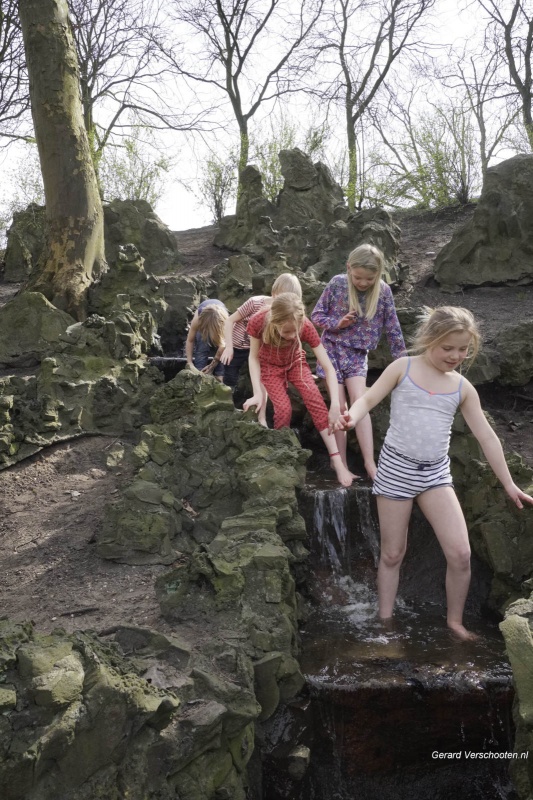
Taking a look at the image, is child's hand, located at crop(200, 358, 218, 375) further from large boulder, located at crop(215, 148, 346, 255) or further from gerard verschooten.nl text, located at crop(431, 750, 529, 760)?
large boulder, located at crop(215, 148, 346, 255)

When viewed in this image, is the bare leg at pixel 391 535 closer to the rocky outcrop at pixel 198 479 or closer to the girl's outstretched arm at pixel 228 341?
the rocky outcrop at pixel 198 479

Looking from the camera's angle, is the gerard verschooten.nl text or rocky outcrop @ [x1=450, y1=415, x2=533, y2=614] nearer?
the gerard verschooten.nl text

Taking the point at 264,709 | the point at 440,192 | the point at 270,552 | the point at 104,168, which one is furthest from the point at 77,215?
the point at 104,168

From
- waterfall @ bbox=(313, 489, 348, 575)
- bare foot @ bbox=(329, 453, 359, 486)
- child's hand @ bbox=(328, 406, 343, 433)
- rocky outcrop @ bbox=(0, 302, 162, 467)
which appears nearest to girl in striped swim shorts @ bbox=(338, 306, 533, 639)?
child's hand @ bbox=(328, 406, 343, 433)

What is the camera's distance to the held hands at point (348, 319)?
5766 mm

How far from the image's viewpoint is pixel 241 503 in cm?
533

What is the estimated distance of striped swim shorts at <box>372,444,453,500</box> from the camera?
13.4 feet

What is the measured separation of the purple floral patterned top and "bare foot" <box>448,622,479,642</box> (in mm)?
2280

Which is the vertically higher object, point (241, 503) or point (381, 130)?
point (381, 130)

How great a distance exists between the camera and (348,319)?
19.0 ft

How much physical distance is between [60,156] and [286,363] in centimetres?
439

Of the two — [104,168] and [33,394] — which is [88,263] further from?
[104,168]

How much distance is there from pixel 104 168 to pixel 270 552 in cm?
1531

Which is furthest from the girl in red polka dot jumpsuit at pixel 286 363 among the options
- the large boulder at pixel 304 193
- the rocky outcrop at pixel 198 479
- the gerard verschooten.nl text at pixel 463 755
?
the large boulder at pixel 304 193
